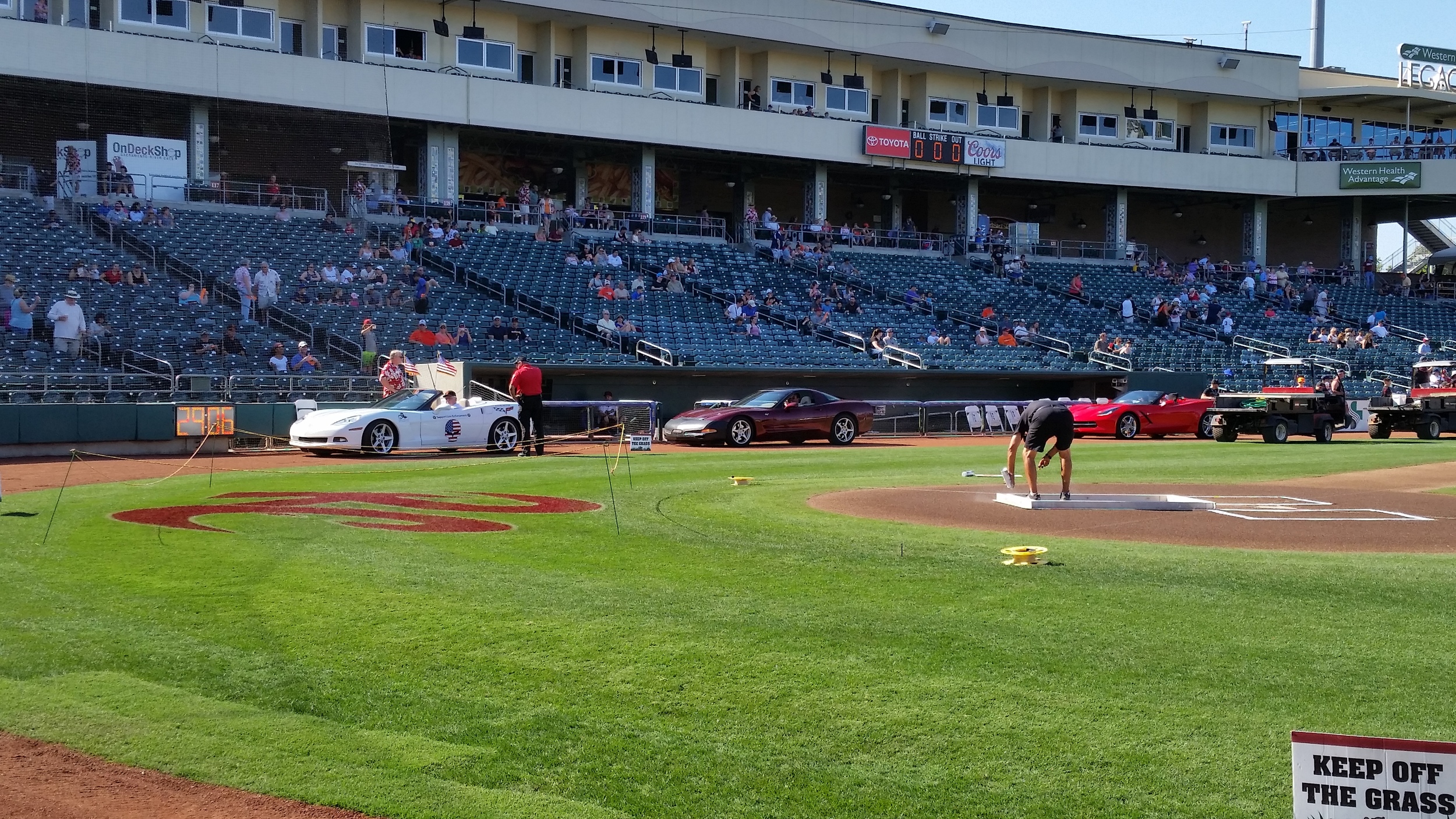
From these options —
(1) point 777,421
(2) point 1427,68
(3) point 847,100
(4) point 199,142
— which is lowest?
(1) point 777,421

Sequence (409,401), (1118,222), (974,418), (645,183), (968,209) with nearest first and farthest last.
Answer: (409,401), (974,418), (645,183), (968,209), (1118,222)

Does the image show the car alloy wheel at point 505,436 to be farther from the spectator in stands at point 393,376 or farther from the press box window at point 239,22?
the press box window at point 239,22

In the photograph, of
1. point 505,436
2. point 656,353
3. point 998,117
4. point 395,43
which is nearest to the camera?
point 505,436

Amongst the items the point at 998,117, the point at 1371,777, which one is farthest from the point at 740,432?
the point at 998,117

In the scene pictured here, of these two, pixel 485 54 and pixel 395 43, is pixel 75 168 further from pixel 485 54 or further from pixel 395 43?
pixel 485 54

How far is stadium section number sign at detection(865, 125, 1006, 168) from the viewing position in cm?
5331

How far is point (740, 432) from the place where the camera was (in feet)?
99.0

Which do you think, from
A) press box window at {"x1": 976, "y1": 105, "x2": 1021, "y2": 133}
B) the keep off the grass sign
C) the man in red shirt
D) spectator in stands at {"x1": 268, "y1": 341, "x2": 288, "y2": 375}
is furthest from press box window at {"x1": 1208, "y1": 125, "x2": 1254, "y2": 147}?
the keep off the grass sign

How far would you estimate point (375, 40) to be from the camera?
145ft

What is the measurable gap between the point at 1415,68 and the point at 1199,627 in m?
64.1

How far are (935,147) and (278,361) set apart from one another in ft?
108

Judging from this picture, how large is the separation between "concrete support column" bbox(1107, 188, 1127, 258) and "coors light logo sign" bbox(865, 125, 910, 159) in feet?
40.2

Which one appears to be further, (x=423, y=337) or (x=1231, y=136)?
(x=1231, y=136)

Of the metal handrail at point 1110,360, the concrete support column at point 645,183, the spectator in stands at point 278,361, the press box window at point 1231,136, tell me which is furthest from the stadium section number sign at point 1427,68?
the spectator in stands at point 278,361
